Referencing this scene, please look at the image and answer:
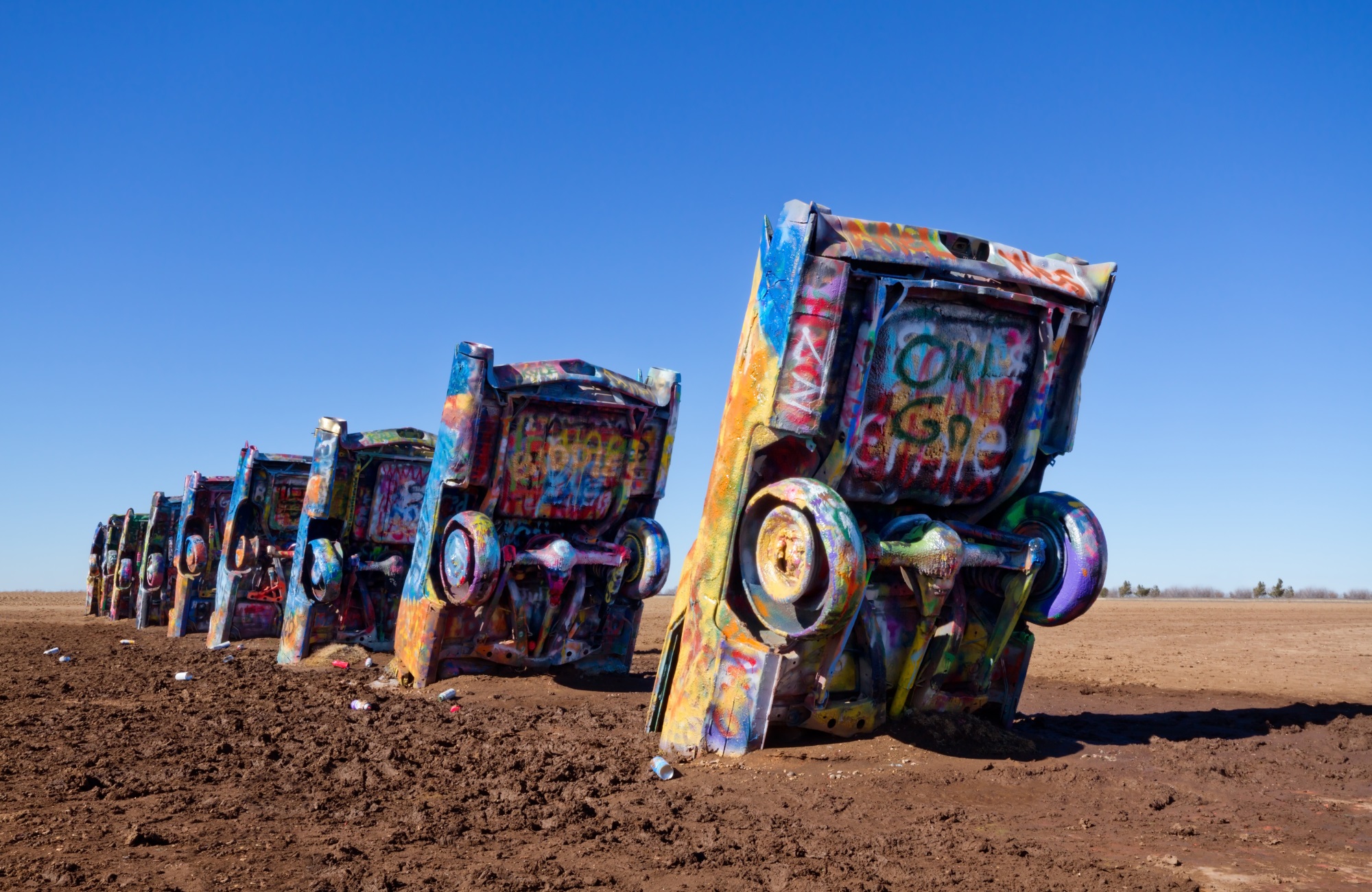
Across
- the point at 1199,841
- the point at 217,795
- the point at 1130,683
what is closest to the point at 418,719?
the point at 217,795

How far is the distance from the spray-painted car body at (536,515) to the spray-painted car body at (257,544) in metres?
5.77

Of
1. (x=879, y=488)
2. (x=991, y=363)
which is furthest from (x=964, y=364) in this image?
(x=879, y=488)

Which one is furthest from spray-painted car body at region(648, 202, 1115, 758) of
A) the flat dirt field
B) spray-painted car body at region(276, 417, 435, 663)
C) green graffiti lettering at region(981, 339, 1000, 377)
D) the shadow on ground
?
spray-painted car body at region(276, 417, 435, 663)

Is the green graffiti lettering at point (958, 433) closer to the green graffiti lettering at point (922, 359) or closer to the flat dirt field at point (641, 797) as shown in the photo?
the green graffiti lettering at point (922, 359)

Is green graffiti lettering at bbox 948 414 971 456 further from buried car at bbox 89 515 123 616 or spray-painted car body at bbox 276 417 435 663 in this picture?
buried car at bbox 89 515 123 616

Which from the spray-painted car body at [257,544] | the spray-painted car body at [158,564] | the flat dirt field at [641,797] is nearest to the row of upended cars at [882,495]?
the flat dirt field at [641,797]

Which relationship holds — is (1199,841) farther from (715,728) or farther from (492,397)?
(492,397)

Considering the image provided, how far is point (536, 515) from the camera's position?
428 inches

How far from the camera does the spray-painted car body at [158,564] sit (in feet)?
69.4

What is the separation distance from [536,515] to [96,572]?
21980 mm

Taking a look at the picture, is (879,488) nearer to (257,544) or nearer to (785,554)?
(785,554)

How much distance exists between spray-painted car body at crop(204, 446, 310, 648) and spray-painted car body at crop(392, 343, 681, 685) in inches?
227

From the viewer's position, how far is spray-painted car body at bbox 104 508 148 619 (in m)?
23.8

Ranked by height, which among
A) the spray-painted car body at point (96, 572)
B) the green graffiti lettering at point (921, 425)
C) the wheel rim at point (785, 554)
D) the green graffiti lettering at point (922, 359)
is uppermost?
the green graffiti lettering at point (922, 359)
